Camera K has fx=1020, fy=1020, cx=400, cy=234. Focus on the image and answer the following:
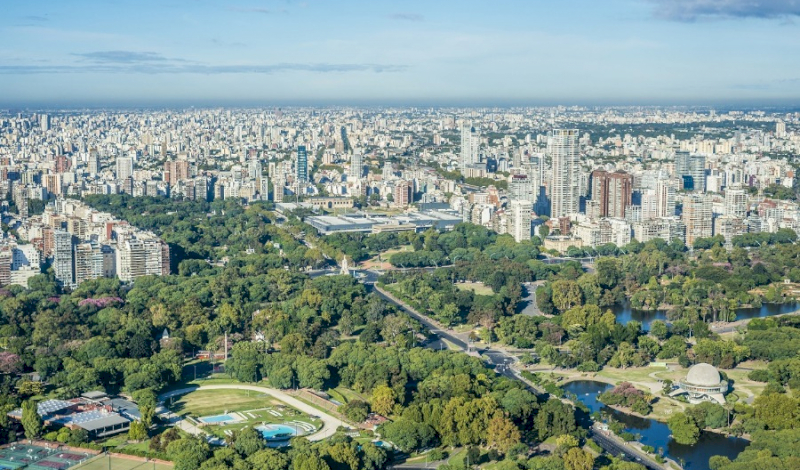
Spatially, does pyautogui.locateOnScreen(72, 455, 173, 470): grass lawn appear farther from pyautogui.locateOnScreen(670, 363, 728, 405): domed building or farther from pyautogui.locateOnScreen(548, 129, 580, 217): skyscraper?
pyautogui.locateOnScreen(548, 129, 580, 217): skyscraper

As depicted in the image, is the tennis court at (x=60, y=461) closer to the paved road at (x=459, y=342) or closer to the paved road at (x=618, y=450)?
the paved road at (x=618, y=450)

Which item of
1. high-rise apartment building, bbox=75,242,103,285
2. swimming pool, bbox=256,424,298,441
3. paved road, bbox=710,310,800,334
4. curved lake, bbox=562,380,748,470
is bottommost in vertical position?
curved lake, bbox=562,380,748,470

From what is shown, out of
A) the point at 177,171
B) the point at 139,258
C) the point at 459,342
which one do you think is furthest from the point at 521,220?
the point at 177,171

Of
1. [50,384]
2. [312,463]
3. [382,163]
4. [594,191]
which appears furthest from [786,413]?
[382,163]

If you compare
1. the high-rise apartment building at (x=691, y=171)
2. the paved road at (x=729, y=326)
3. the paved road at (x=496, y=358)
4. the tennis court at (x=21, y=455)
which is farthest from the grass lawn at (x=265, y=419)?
the high-rise apartment building at (x=691, y=171)

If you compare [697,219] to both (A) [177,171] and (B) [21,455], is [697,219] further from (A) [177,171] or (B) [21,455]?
(B) [21,455]

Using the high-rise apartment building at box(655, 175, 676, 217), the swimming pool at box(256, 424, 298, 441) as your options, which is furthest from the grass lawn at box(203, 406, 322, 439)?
the high-rise apartment building at box(655, 175, 676, 217)
